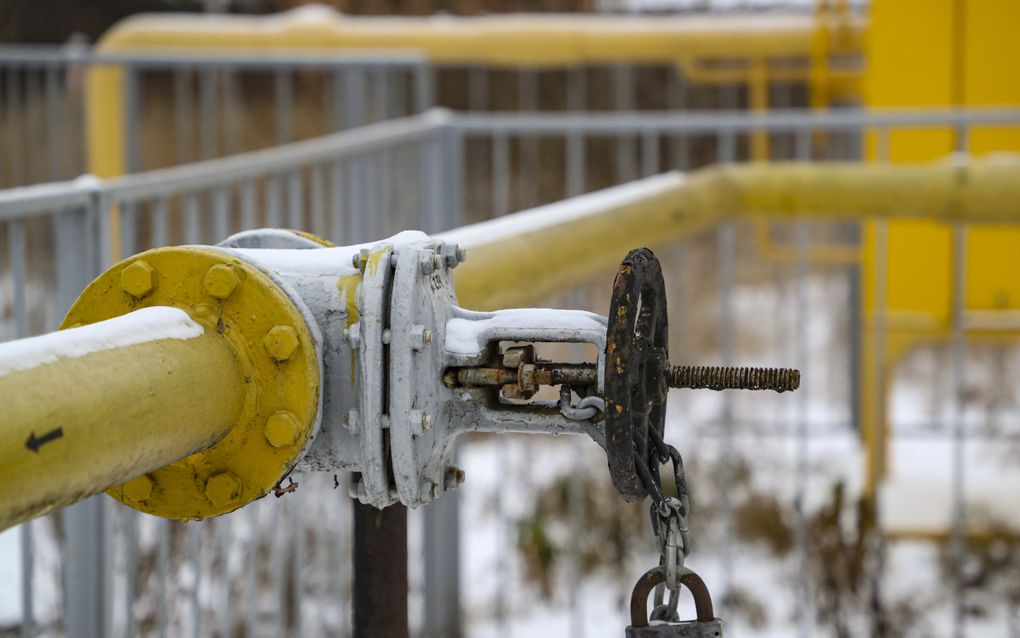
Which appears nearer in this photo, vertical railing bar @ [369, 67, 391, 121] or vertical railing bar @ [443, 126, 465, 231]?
vertical railing bar @ [443, 126, 465, 231]

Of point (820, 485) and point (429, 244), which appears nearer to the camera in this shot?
point (429, 244)

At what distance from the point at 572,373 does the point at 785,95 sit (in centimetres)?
787

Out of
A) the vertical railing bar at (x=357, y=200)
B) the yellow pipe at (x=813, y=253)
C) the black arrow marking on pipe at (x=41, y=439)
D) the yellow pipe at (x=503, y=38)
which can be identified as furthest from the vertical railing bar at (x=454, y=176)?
the yellow pipe at (x=503, y=38)

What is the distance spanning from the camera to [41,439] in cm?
74

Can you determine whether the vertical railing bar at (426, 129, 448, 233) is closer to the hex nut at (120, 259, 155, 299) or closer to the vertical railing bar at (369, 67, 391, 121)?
the vertical railing bar at (369, 67, 391, 121)

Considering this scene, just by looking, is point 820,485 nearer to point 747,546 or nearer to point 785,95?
point 747,546

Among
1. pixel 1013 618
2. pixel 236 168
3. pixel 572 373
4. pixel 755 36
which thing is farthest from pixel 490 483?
pixel 572 373

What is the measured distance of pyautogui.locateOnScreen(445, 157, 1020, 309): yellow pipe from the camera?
207 cm

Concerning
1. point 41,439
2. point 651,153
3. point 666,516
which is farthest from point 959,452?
point 41,439

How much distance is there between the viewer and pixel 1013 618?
3.74 meters

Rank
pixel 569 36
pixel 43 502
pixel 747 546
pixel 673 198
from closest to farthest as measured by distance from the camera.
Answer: pixel 43 502, pixel 673 198, pixel 747 546, pixel 569 36

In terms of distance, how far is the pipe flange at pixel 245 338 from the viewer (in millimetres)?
979

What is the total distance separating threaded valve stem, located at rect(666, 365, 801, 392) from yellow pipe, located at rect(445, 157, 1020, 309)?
0.80m

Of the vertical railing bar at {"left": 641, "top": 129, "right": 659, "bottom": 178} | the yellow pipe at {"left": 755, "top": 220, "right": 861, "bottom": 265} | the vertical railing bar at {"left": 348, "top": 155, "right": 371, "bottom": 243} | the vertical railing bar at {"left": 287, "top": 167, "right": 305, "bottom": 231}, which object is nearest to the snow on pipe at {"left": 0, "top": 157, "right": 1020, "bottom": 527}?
the vertical railing bar at {"left": 287, "top": 167, "right": 305, "bottom": 231}
